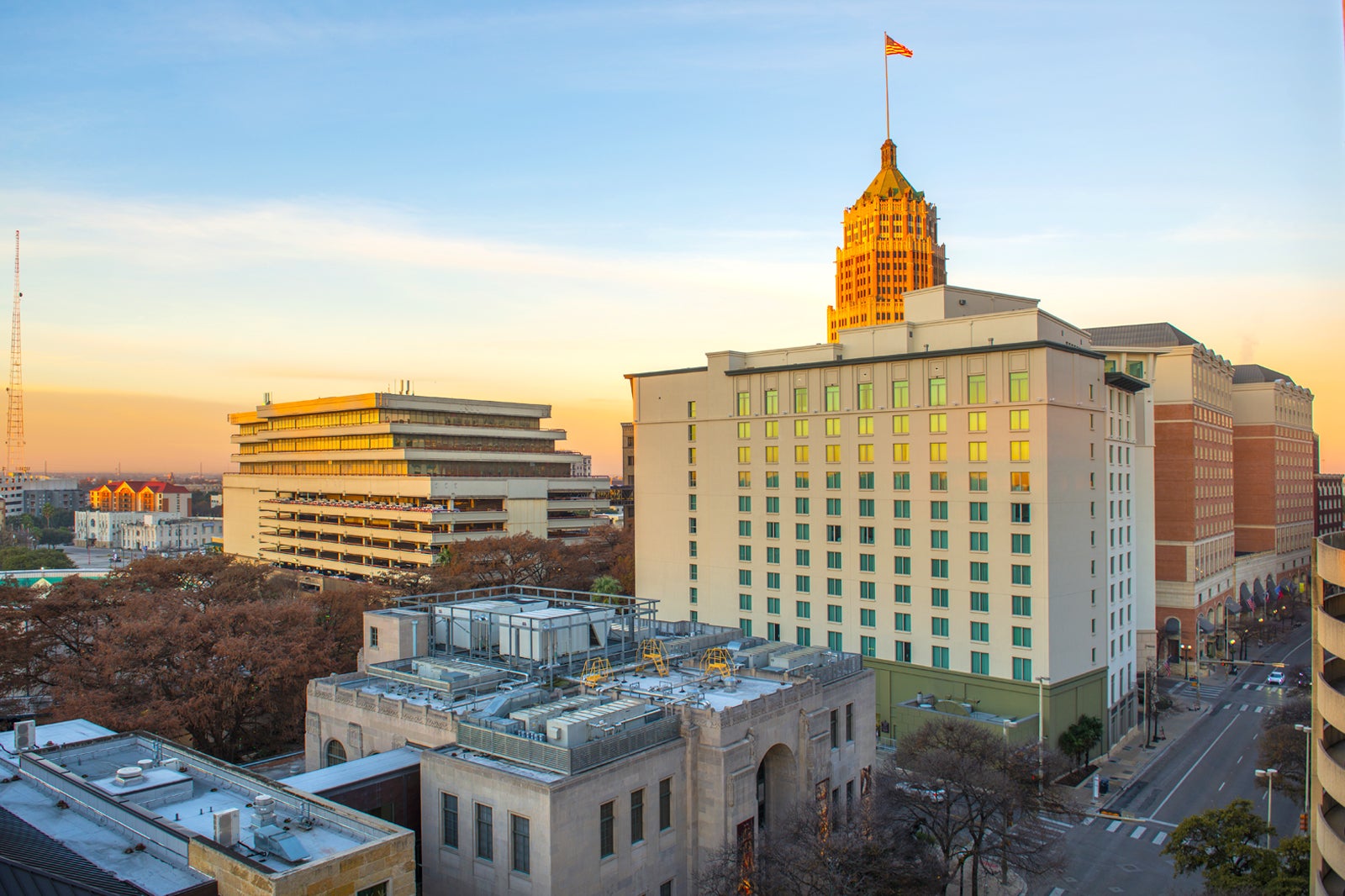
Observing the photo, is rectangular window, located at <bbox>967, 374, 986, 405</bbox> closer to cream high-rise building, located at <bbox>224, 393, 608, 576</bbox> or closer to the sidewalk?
the sidewalk

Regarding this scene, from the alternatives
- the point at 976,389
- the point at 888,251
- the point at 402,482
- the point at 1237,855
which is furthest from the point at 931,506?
the point at 888,251

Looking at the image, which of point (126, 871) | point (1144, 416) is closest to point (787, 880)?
point (126, 871)

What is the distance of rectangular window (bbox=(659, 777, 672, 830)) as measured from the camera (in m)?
35.2

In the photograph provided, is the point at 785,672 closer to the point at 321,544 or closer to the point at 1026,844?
the point at 1026,844

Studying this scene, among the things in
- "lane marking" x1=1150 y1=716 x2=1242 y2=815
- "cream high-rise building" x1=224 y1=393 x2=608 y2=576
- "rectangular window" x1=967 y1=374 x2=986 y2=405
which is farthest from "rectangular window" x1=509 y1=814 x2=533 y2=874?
"cream high-rise building" x1=224 y1=393 x2=608 y2=576

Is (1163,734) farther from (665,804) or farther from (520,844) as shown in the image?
(520,844)

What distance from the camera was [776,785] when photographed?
41.6 m

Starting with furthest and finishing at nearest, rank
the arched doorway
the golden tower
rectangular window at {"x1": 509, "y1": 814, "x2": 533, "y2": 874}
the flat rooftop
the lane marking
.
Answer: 1. the golden tower
2. the lane marking
3. the arched doorway
4. rectangular window at {"x1": 509, "y1": 814, "x2": 533, "y2": 874}
5. the flat rooftop

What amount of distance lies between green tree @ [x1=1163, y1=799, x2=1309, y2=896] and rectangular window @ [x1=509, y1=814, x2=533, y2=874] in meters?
27.5

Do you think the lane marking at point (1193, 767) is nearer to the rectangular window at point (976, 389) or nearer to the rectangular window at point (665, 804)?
the rectangular window at point (976, 389)

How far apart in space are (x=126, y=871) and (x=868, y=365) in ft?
204

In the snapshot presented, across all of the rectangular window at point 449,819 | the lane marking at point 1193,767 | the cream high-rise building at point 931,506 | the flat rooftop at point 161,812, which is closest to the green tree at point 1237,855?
the lane marking at point 1193,767

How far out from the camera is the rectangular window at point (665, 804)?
35156mm

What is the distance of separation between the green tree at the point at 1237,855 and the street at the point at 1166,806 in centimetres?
208
